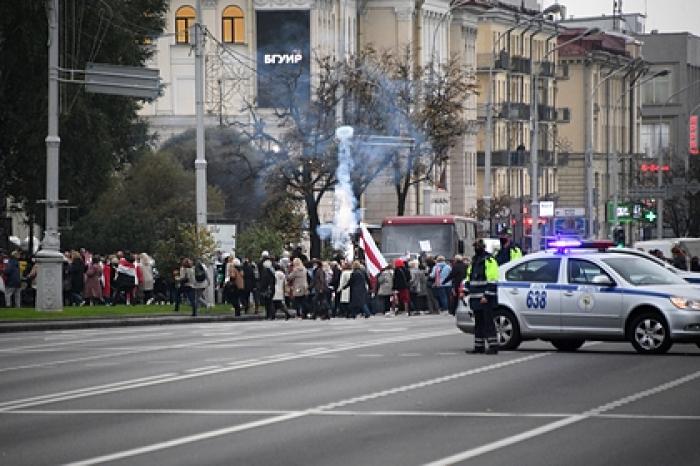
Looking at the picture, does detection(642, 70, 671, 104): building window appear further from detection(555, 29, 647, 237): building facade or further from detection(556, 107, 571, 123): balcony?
detection(556, 107, 571, 123): balcony

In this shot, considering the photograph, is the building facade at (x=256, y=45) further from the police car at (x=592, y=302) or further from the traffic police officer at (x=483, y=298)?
the traffic police officer at (x=483, y=298)

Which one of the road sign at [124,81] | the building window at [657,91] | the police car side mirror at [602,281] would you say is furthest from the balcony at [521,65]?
the police car side mirror at [602,281]

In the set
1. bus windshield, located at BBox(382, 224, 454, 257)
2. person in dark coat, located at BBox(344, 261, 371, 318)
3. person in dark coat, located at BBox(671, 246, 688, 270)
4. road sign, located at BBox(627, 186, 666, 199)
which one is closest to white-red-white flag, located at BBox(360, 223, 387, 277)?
person in dark coat, located at BBox(344, 261, 371, 318)

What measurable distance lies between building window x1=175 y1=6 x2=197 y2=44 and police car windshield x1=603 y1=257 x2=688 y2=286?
70772 millimetres

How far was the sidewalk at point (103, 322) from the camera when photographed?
140 ft

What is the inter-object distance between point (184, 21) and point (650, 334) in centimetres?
7267

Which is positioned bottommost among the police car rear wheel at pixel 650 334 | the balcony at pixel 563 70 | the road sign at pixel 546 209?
the police car rear wheel at pixel 650 334

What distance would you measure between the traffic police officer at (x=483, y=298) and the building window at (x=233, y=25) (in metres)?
69.1

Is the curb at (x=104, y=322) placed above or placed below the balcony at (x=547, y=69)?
below

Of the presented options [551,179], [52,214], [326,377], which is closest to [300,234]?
[52,214]

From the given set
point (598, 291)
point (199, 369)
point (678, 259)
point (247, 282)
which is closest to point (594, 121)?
point (678, 259)

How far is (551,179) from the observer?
459 feet

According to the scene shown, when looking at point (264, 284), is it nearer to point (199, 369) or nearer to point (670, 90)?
point (199, 369)

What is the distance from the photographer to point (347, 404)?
72.9 feet
